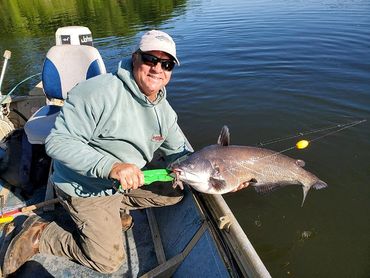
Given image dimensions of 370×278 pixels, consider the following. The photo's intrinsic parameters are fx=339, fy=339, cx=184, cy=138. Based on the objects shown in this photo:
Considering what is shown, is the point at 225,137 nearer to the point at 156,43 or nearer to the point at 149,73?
the point at 149,73

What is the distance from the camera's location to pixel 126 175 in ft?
9.12

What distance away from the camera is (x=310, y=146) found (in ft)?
22.3

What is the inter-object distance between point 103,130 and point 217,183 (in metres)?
1.28

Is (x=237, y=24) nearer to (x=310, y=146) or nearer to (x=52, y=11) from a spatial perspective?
(x=310, y=146)

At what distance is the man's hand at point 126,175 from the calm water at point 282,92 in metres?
2.69

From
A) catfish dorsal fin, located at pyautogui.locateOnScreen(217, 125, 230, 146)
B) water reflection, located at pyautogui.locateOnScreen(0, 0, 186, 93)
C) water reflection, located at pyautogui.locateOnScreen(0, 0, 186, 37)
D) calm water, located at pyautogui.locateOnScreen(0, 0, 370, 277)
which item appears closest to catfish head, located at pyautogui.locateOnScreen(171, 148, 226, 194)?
catfish dorsal fin, located at pyautogui.locateOnScreen(217, 125, 230, 146)

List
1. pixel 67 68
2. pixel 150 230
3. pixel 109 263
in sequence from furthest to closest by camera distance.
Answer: pixel 67 68, pixel 150 230, pixel 109 263

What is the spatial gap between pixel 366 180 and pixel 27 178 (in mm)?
5463

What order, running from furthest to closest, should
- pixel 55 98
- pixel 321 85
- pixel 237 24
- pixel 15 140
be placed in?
pixel 237 24 < pixel 321 85 < pixel 55 98 < pixel 15 140

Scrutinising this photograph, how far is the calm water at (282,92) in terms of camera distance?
16.2ft

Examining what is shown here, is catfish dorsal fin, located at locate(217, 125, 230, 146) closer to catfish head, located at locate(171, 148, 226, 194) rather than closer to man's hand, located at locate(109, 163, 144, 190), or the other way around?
catfish head, located at locate(171, 148, 226, 194)

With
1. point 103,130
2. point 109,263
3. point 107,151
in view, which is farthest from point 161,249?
point 103,130

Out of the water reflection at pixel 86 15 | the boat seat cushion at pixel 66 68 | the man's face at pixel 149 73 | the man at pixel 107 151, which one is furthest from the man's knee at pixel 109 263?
the water reflection at pixel 86 15

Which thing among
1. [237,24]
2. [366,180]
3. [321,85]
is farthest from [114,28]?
[366,180]
